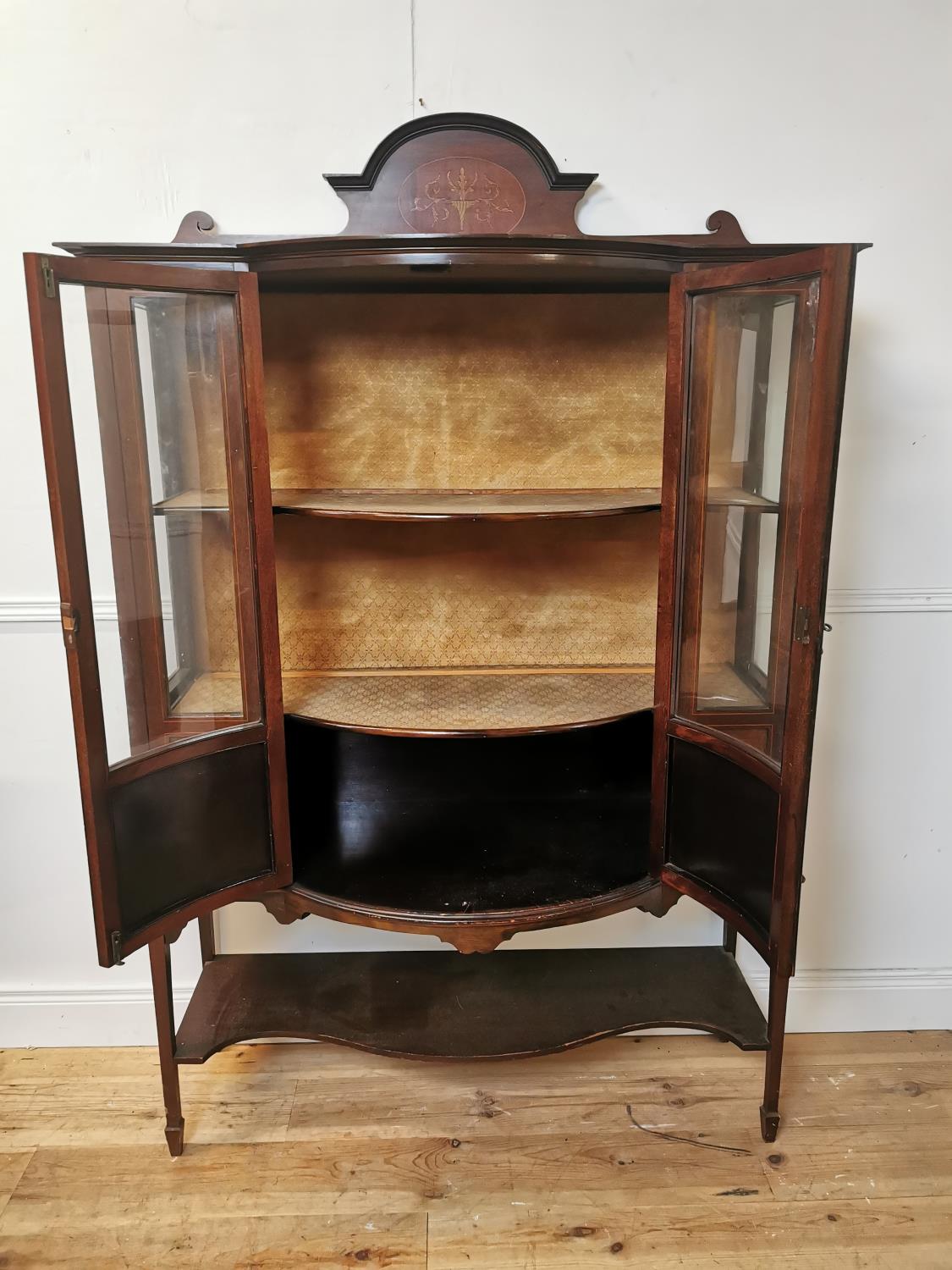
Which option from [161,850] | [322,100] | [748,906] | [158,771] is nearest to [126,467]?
[158,771]

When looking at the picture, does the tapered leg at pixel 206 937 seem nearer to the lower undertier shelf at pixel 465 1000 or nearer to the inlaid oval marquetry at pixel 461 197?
the lower undertier shelf at pixel 465 1000

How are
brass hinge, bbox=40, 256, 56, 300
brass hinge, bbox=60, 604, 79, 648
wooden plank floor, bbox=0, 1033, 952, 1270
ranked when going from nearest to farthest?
brass hinge, bbox=40, 256, 56, 300 → brass hinge, bbox=60, 604, 79, 648 → wooden plank floor, bbox=0, 1033, 952, 1270

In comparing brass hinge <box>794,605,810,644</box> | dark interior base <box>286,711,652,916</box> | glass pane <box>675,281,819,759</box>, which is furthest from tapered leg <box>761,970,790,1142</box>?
brass hinge <box>794,605,810,644</box>

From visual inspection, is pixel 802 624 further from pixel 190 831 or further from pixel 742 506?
pixel 190 831

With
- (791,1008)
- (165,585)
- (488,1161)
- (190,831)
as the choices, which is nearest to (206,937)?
(190,831)

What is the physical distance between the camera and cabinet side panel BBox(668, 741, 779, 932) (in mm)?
1550

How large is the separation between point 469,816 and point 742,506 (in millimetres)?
847

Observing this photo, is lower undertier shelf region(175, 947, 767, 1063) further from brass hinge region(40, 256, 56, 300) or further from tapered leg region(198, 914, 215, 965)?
brass hinge region(40, 256, 56, 300)

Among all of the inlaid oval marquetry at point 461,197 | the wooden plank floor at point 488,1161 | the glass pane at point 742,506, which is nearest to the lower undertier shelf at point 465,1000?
the wooden plank floor at point 488,1161

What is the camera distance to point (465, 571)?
73.5 inches

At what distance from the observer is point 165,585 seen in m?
1.58

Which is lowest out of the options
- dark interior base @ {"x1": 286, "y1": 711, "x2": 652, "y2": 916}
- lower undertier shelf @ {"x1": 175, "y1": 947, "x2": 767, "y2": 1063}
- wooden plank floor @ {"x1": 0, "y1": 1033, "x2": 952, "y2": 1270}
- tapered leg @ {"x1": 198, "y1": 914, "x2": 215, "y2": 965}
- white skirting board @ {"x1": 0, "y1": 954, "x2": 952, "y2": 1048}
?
wooden plank floor @ {"x1": 0, "y1": 1033, "x2": 952, "y2": 1270}

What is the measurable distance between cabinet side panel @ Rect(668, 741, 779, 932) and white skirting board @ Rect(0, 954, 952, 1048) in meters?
0.66

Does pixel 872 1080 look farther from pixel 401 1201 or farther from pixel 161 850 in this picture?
pixel 161 850
